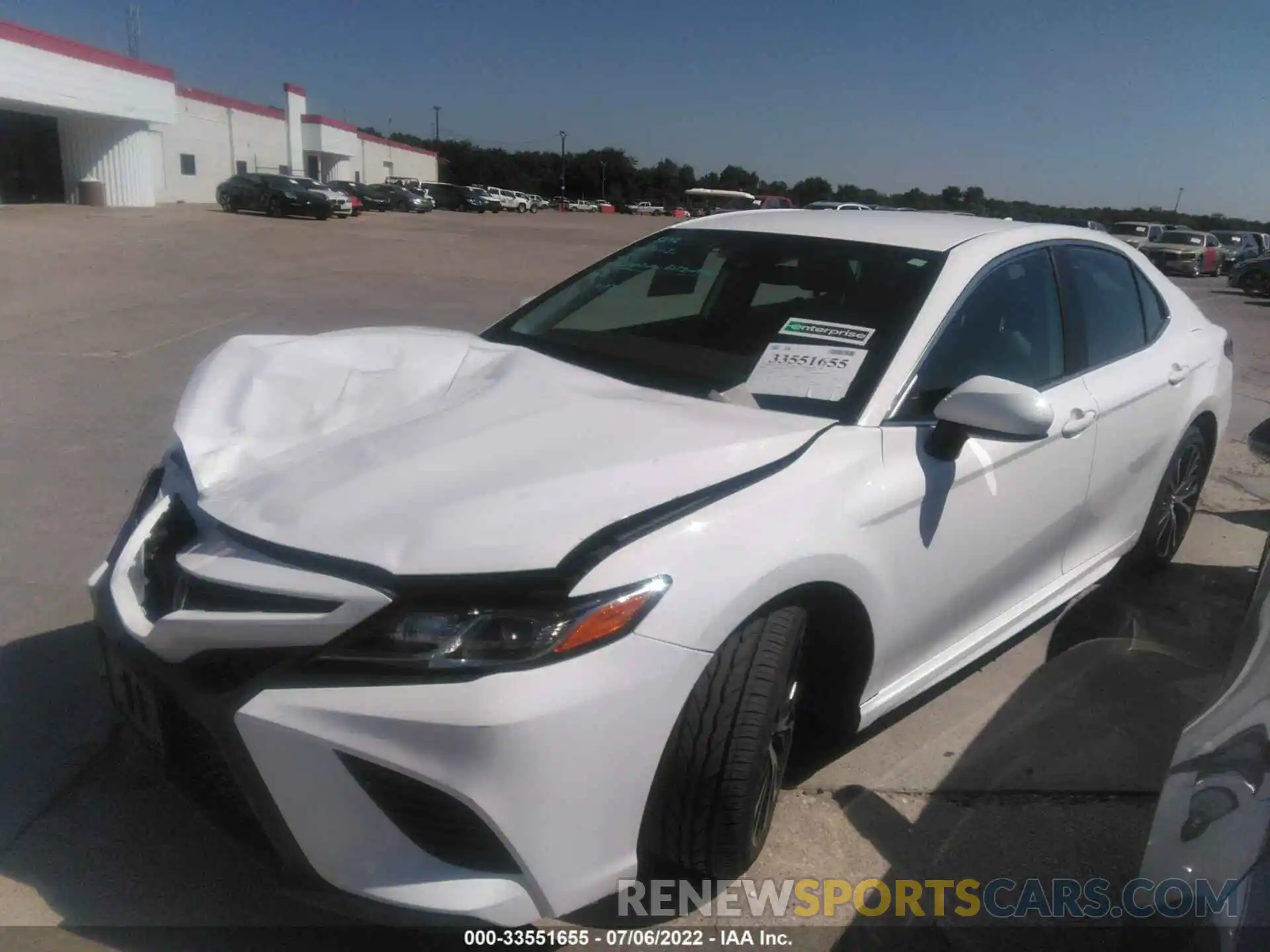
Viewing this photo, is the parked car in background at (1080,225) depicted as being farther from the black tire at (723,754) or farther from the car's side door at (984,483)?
the black tire at (723,754)

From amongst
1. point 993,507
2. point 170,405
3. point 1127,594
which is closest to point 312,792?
point 993,507

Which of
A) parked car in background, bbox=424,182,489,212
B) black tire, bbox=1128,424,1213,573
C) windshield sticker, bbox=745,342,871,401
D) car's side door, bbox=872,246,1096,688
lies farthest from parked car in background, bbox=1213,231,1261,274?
parked car in background, bbox=424,182,489,212

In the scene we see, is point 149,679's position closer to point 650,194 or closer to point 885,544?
point 885,544

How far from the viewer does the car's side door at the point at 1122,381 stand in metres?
3.36

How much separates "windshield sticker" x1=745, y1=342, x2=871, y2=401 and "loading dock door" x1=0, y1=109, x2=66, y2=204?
39.7m

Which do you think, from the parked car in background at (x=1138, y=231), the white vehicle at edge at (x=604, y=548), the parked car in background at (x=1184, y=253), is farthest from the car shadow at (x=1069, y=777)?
the parked car in background at (x=1138, y=231)

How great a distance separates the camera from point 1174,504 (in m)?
4.19

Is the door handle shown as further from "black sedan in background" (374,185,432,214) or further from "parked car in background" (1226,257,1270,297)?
"black sedan in background" (374,185,432,214)

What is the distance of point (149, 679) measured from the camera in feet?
6.81

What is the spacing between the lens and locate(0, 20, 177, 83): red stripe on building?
30734 mm

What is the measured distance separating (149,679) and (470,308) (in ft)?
34.2

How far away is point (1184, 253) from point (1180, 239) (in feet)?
2.84

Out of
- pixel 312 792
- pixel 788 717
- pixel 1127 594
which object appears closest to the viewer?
pixel 312 792

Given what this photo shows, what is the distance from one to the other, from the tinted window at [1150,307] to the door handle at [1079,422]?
2.75ft
